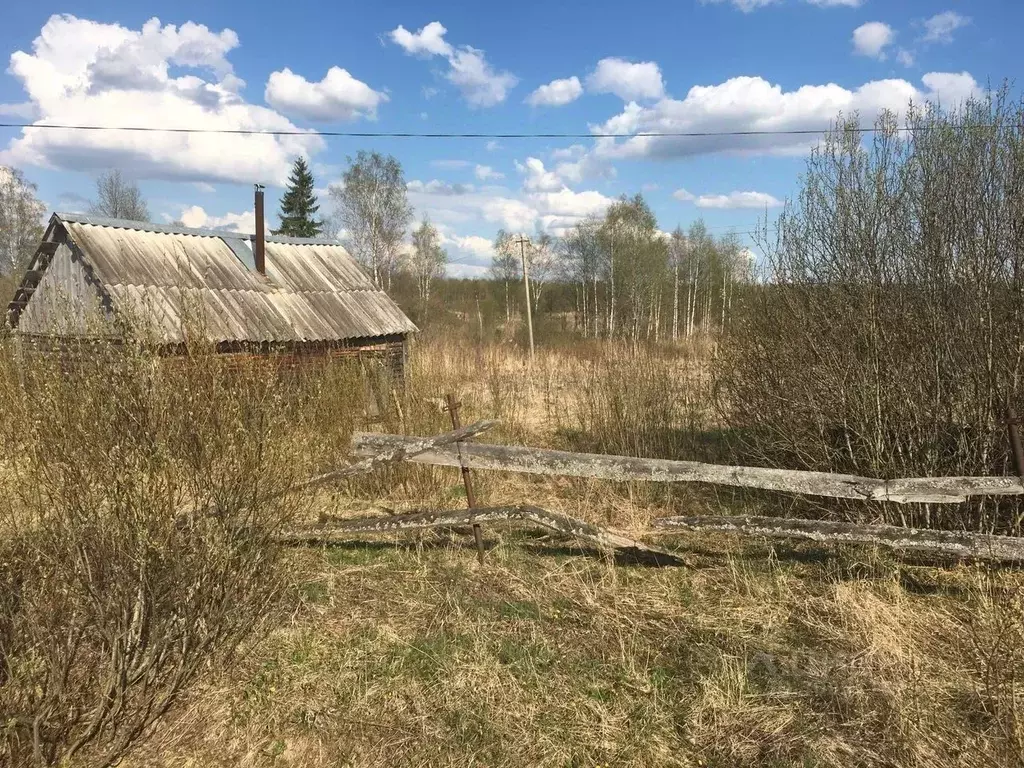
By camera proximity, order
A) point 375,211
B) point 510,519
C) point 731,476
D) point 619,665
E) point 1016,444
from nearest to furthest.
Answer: point 619,665, point 1016,444, point 731,476, point 510,519, point 375,211

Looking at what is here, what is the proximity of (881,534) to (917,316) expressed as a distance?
2009mm

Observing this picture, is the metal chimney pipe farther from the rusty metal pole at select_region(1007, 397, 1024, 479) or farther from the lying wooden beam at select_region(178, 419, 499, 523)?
the rusty metal pole at select_region(1007, 397, 1024, 479)

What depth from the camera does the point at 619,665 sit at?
3461 millimetres

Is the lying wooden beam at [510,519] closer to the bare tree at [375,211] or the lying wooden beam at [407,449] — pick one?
→ the lying wooden beam at [407,449]

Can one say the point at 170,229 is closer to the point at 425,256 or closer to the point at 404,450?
the point at 404,450

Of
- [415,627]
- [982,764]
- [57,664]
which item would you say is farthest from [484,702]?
[982,764]

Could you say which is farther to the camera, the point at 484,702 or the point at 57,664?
the point at 484,702

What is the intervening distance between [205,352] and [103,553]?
1146 mm

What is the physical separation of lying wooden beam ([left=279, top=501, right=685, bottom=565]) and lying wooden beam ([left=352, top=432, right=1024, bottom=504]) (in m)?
0.36

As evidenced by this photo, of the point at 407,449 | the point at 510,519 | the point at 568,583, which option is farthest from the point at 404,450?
the point at 568,583

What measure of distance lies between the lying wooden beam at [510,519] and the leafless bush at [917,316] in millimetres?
2158

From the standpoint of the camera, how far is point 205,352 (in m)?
3.39

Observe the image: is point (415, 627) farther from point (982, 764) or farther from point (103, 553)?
point (982, 764)

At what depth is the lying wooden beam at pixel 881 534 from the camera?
402 centimetres
